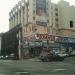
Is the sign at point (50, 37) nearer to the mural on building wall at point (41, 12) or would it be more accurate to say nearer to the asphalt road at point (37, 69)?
the mural on building wall at point (41, 12)

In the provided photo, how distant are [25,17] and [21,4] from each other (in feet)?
44.5

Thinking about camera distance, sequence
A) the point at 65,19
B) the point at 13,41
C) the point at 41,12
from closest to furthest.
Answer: the point at 41,12 → the point at 13,41 → the point at 65,19

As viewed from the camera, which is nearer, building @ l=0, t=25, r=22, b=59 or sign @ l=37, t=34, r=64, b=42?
sign @ l=37, t=34, r=64, b=42

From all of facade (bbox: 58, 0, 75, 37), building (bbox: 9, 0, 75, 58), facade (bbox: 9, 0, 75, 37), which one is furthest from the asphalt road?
facade (bbox: 58, 0, 75, 37)

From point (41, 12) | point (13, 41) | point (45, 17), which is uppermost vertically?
point (41, 12)

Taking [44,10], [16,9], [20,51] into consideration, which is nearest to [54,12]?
[44,10]

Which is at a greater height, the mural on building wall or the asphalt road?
the mural on building wall

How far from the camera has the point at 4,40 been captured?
5960 inches

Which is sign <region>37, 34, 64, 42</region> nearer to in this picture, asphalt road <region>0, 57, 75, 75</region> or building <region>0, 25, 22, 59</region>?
building <region>0, 25, 22, 59</region>

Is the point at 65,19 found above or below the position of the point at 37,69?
above

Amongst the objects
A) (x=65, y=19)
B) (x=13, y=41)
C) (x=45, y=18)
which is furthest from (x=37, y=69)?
(x=65, y=19)

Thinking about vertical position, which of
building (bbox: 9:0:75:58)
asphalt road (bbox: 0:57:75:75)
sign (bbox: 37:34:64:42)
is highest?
building (bbox: 9:0:75:58)

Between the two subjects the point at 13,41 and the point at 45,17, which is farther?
the point at 13,41

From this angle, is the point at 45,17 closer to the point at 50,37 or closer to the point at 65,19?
the point at 65,19
